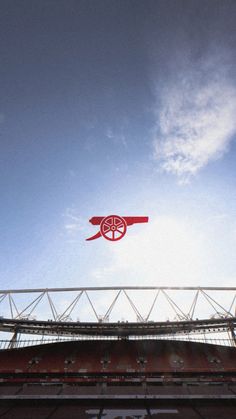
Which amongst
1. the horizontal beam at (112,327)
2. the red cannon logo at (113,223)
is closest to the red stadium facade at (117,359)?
the horizontal beam at (112,327)

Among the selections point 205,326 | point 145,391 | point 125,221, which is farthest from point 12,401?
point 205,326

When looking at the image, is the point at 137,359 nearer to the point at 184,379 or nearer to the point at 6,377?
the point at 184,379

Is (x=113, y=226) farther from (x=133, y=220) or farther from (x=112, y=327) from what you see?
(x=112, y=327)

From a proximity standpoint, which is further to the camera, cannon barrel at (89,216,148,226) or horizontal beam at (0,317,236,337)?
horizontal beam at (0,317,236,337)

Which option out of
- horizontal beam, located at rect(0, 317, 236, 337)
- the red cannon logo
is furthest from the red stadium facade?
the red cannon logo

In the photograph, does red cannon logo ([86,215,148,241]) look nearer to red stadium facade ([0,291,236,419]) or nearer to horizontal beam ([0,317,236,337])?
red stadium facade ([0,291,236,419])

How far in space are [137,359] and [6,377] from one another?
15.9m

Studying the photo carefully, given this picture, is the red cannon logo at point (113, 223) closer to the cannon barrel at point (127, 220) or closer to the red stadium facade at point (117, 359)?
the cannon barrel at point (127, 220)

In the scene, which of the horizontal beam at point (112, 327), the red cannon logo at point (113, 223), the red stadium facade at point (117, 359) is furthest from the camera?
the horizontal beam at point (112, 327)

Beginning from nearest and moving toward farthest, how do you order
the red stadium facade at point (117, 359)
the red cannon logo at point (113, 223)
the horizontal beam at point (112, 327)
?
the red cannon logo at point (113, 223)
the red stadium facade at point (117, 359)
the horizontal beam at point (112, 327)

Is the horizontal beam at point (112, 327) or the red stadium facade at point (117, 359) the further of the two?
the horizontal beam at point (112, 327)

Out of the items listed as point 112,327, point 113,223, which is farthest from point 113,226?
point 112,327

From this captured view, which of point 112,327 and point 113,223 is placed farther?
point 112,327

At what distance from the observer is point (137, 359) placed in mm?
30078
